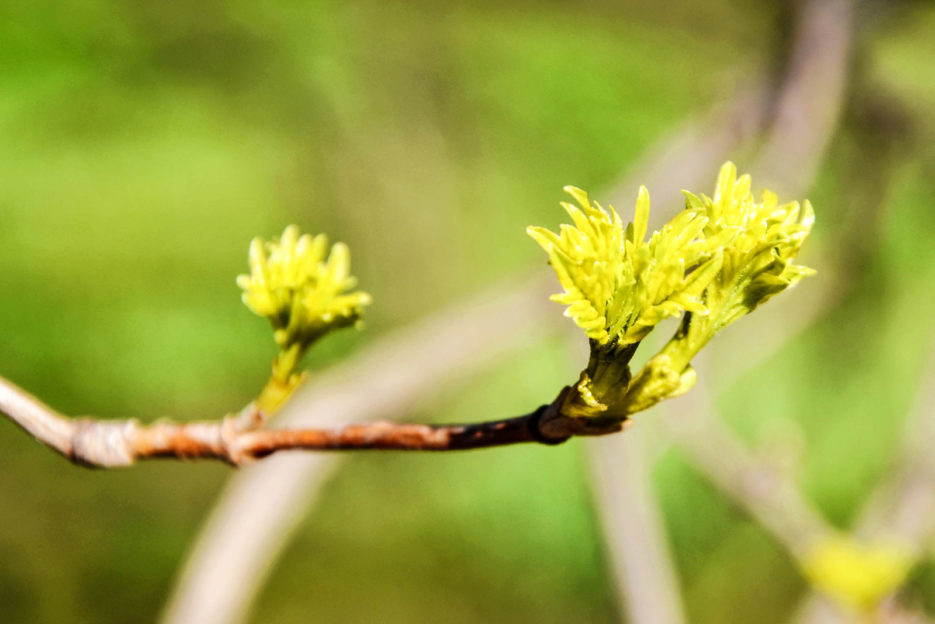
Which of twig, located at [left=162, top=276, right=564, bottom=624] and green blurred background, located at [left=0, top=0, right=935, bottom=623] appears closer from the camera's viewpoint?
twig, located at [left=162, top=276, right=564, bottom=624]

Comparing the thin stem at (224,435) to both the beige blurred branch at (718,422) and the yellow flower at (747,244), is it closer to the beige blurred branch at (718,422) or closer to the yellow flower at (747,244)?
the yellow flower at (747,244)

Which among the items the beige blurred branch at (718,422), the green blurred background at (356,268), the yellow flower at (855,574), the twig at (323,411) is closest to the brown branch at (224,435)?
the twig at (323,411)

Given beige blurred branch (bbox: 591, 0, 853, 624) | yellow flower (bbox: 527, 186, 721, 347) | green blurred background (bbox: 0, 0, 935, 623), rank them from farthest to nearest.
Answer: green blurred background (bbox: 0, 0, 935, 623) → beige blurred branch (bbox: 591, 0, 853, 624) → yellow flower (bbox: 527, 186, 721, 347)

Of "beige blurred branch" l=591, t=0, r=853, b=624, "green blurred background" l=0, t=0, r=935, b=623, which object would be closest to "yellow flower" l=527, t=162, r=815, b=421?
"beige blurred branch" l=591, t=0, r=853, b=624

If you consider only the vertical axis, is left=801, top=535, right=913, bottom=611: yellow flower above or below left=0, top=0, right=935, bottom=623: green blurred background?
below

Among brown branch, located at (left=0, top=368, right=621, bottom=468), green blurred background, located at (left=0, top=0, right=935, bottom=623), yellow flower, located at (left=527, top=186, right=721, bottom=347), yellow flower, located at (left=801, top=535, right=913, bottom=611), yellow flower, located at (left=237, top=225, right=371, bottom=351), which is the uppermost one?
green blurred background, located at (left=0, top=0, right=935, bottom=623)

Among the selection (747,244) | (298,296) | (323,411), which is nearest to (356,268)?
(323,411)

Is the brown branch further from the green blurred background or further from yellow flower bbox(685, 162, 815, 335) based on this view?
the green blurred background

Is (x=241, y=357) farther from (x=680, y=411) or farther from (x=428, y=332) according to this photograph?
(x=680, y=411)
